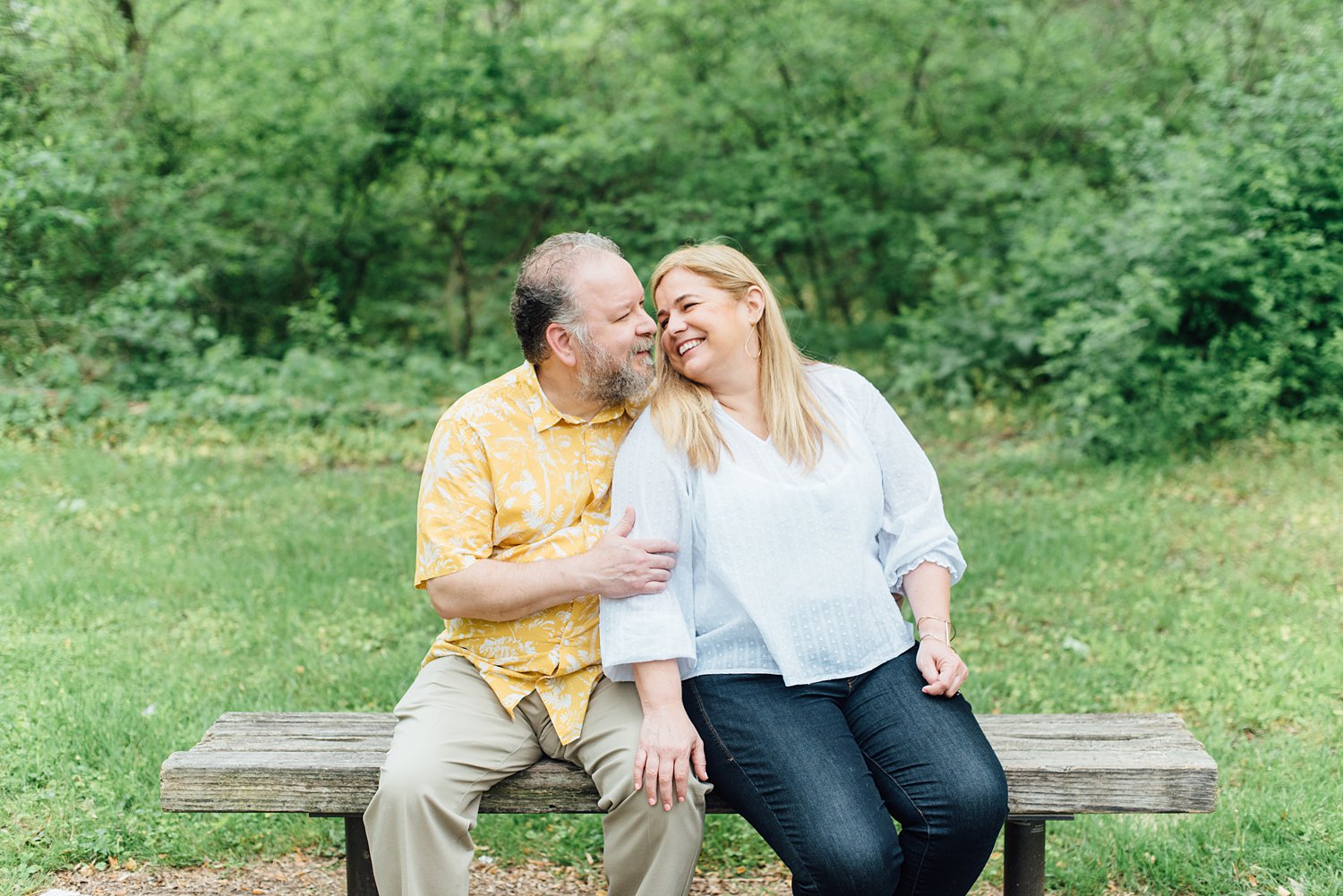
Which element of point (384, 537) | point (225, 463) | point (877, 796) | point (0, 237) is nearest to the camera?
point (877, 796)

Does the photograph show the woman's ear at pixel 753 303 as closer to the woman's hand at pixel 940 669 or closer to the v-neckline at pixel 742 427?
the v-neckline at pixel 742 427

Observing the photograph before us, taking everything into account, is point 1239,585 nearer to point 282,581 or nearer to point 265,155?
point 282,581

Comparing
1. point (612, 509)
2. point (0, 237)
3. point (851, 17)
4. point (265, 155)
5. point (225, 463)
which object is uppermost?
point (851, 17)

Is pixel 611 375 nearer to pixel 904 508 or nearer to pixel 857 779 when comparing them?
pixel 904 508

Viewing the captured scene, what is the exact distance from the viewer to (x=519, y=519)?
2.64m

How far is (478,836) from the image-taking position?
337 centimetres

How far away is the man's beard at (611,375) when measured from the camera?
8.84ft

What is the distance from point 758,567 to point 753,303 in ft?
2.11

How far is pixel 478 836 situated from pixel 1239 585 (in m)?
3.18

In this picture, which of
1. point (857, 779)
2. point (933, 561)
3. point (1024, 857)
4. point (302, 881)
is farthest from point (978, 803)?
point (302, 881)

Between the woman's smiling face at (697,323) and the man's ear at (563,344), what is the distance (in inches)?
8.6

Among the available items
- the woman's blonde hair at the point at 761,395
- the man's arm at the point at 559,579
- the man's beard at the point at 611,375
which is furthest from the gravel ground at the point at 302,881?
the man's beard at the point at 611,375

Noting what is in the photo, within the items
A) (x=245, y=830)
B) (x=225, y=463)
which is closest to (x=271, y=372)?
(x=225, y=463)

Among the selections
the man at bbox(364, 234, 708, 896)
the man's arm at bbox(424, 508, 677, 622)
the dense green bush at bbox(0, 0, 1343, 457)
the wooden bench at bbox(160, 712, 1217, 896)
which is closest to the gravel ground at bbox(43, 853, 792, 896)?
the wooden bench at bbox(160, 712, 1217, 896)
